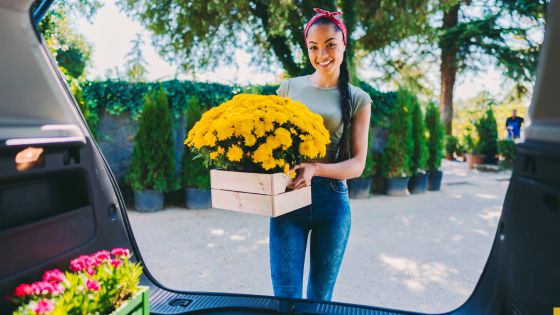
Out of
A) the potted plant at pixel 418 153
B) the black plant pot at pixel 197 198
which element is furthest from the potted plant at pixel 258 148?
the potted plant at pixel 418 153

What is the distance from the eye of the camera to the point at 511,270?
1.19 m

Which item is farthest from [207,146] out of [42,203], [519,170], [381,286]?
[381,286]

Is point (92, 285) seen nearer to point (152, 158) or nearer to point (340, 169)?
point (340, 169)

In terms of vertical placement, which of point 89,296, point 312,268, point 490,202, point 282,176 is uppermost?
point 282,176

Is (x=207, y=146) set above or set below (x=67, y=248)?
above

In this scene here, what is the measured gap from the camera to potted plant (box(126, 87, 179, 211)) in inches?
247

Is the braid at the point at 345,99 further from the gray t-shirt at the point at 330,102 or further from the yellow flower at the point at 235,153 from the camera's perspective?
the yellow flower at the point at 235,153

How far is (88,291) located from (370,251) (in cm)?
359

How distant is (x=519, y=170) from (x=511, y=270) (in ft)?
1.03

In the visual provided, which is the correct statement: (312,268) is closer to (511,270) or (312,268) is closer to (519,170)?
(511,270)

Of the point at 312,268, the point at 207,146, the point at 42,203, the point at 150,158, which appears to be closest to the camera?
the point at 42,203

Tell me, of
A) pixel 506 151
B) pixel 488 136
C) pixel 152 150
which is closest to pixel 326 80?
pixel 152 150

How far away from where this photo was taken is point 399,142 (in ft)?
25.7

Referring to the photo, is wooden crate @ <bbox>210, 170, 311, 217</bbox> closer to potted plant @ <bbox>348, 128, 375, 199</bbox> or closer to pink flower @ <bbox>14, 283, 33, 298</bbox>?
pink flower @ <bbox>14, 283, 33, 298</bbox>
